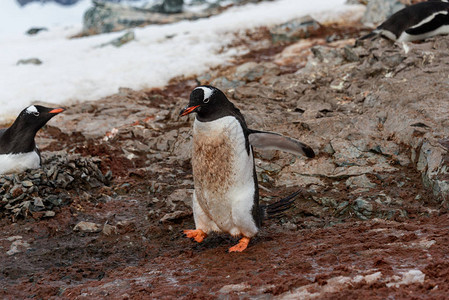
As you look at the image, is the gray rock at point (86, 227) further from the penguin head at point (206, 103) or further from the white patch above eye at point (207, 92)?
the white patch above eye at point (207, 92)

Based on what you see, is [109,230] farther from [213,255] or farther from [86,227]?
[213,255]

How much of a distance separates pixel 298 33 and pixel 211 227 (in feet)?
35.9

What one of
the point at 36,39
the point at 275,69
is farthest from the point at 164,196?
the point at 36,39

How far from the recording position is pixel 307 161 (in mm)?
6234

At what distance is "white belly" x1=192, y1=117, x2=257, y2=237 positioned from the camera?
4242mm

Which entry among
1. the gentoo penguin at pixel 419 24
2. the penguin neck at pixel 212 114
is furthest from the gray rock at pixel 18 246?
the gentoo penguin at pixel 419 24

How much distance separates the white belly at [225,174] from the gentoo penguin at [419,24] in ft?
20.2

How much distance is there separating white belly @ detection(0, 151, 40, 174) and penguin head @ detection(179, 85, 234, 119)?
9.67ft

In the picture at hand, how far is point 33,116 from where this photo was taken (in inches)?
242

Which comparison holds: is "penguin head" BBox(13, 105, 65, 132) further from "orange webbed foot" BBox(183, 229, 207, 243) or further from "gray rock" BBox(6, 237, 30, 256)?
"orange webbed foot" BBox(183, 229, 207, 243)

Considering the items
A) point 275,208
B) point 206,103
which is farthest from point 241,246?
point 206,103

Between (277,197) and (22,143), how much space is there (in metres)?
3.38

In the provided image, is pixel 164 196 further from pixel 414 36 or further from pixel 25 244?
pixel 414 36

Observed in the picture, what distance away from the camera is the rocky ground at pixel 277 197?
11.0ft
